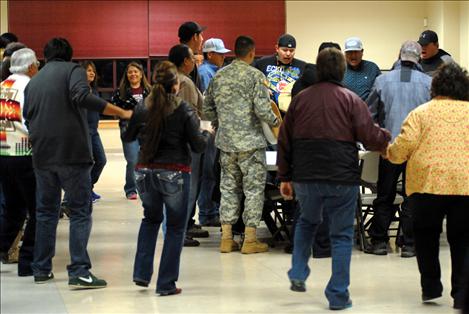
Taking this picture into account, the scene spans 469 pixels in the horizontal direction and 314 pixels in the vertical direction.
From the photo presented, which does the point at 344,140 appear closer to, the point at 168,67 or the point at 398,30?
the point at 168,67

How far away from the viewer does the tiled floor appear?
534 cm

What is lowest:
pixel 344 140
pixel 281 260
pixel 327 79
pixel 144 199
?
pixel 281 260

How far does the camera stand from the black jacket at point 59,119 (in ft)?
18.6

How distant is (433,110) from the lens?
207 inches

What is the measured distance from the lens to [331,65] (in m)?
5.36

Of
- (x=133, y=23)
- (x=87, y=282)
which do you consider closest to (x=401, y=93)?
(x=87, y=282)

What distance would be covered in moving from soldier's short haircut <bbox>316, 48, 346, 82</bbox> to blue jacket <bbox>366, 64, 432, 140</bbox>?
1.47 metres

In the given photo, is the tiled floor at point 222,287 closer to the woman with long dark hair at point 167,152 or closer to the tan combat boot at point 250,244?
the tan combat boot at point 250,244

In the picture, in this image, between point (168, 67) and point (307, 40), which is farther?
point (307, 40)

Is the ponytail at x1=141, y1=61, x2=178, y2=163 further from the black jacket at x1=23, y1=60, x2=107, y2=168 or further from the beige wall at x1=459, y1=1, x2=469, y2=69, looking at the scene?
the beige wall at x1=459, y1=1, x2=469, y2=69

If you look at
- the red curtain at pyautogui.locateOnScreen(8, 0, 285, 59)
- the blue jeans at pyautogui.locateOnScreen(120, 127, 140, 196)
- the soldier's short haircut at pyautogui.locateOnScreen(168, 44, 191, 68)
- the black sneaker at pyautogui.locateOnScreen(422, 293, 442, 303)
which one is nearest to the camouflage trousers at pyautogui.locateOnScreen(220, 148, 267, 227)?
the soldier's short haircut at pyautogui.locateOnScreen(168, 44, 191, 68)

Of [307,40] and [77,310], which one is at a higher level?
[307,40]

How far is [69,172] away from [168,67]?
2.96ft

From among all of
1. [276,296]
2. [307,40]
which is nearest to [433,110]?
[276,296]
